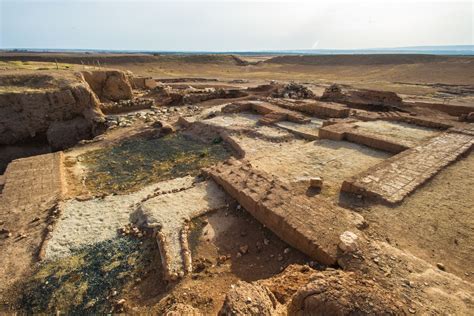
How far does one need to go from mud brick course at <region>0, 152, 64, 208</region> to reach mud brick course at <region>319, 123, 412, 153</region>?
261 inches

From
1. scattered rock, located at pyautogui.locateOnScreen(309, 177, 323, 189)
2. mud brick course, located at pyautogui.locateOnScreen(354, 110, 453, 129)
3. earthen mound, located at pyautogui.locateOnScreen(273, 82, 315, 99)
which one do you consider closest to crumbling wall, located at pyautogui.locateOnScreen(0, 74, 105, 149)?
earthen mound, located at pyautogui.locateOnScreen(273, 82, 315, 99)

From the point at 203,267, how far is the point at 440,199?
4052mm

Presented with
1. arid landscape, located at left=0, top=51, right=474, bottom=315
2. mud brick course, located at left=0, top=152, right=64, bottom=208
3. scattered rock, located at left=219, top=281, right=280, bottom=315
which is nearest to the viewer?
scattered rock, located at left=219, top=281, right=280, bottom=315

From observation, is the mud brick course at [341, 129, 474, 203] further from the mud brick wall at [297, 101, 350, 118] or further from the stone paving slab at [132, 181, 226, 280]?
the mud brick wall at [297, 101, 350, 118]

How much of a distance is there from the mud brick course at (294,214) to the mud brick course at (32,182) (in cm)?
352

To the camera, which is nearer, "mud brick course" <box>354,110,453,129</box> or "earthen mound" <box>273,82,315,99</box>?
"mud brick course" <box>354,110,453,129</box>

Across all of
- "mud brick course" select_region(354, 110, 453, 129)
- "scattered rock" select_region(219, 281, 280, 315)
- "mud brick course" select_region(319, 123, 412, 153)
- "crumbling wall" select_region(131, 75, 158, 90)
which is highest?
"crumbling wall" select_region(131, 75, 158, 90)

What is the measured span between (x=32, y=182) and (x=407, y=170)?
25.2 feet

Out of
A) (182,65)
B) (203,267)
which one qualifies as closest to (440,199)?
(203,267)

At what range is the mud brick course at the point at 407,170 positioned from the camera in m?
4.87

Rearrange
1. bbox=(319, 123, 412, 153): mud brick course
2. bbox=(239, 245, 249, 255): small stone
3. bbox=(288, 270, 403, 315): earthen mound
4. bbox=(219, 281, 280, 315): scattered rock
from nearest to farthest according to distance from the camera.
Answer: bbox=(288, 270, 403, 315): earthen mound < bbox=(219, 281, 280, 315): scattered rock < bbox=(239, 245, 249, 255): small stone < bbox=(319, 123, 412, 153): mud brick course

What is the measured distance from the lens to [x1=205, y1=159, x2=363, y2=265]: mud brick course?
12.2ft

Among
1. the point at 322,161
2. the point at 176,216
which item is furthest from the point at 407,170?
the point at 176,216

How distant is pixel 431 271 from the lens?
317 centimetres
